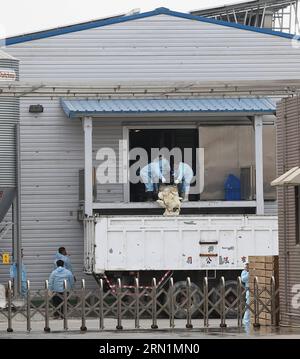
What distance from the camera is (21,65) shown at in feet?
140

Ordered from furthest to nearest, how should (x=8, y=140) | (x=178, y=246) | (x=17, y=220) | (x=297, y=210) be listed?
(x=17, y=220), (x=8, y=140), (x=178, y=246), (x=297, y=210)

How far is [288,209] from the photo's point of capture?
93.8ft

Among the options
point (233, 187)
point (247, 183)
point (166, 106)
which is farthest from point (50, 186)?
point (247, 183)

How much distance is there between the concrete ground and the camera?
90.9 feet

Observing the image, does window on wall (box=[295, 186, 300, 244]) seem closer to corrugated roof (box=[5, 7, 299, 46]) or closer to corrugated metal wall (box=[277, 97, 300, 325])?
corrugated metal wall (box=[277, 97, 300, 325])

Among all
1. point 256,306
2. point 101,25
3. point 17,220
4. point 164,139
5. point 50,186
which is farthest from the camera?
point 164,139

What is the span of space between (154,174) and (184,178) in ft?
3.27

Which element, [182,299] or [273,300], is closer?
[273,300]

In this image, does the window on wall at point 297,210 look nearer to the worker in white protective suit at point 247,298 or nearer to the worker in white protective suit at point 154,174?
the worker in white protective suit at point 247,298

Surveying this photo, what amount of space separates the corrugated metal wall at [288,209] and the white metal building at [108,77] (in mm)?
12688

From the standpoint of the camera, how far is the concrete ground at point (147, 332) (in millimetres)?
27719

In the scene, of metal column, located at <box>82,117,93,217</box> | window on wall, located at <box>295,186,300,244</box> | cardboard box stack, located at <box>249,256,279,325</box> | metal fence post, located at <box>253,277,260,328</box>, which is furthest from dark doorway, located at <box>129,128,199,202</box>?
window on wall, located at <box>295,186,300,244</box>

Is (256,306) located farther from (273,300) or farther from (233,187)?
(233,187)

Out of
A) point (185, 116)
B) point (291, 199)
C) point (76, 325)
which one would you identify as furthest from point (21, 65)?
point (291, 199)
